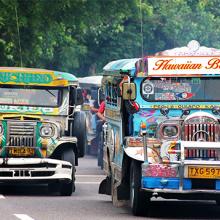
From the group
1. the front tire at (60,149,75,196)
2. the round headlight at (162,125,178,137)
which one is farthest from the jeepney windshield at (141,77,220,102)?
the front tire at (60,149,75,196)

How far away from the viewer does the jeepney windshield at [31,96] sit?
2141 cm

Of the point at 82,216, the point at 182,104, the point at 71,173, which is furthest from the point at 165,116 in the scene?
the point at 71,173

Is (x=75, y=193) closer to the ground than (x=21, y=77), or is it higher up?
closer to the ground

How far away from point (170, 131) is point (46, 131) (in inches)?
176

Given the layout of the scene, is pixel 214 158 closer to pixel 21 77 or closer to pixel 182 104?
pixel 182 104

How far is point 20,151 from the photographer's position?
807 inches

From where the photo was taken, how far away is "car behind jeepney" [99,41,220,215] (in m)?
16.0

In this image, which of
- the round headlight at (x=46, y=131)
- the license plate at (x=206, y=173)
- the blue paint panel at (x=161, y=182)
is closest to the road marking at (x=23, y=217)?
the blue paint panel at (x=161, y=182)

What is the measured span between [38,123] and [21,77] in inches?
40.7

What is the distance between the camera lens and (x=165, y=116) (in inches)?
667

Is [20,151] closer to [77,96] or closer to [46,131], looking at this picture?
[46,131]

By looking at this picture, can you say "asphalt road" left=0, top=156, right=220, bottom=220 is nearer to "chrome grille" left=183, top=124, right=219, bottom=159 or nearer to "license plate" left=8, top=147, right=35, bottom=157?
"license plate" left=8, top=147, right=35, bottom=157

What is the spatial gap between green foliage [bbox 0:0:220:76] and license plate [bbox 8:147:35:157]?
9083 mm

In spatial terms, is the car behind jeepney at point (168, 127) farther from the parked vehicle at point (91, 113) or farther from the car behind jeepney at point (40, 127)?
the parked vehicle at point (91, 113)
